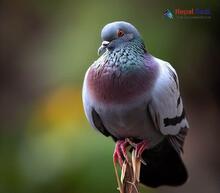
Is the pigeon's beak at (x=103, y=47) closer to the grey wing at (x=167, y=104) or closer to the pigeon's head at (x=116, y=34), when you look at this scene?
the pigeon's head at (x=116, y=34)

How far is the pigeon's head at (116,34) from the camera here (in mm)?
924

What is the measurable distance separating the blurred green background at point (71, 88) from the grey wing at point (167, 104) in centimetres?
53

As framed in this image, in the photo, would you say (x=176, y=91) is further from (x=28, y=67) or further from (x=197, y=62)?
(x=28, y=67)

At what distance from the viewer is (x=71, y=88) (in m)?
1.65

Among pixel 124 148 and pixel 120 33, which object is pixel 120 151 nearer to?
pixel 124 148

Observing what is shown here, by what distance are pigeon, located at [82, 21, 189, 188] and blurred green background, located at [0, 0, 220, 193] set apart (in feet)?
1.71

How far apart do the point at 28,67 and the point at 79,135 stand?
0.39 meters

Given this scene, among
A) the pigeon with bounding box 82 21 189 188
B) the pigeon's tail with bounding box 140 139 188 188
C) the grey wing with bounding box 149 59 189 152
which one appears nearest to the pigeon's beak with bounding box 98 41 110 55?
the pigeon with bounding box 82 21 189 188

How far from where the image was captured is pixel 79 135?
5.50 feet

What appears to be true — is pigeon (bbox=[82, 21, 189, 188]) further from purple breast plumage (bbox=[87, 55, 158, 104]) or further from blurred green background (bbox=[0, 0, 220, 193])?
blurred green background (bbox=[0, 0, 220, 193])

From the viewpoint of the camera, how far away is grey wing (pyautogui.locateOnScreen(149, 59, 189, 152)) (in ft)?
3.31

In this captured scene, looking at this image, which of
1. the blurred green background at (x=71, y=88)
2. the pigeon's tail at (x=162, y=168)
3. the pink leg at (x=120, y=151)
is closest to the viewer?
the pink leg at (x=120, y=151)

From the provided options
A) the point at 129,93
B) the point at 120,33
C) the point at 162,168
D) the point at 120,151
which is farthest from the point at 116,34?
the point at 162,168

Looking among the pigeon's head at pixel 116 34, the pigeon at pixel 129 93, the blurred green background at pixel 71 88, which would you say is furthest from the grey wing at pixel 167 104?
the blurred green background at pixel 71 88
